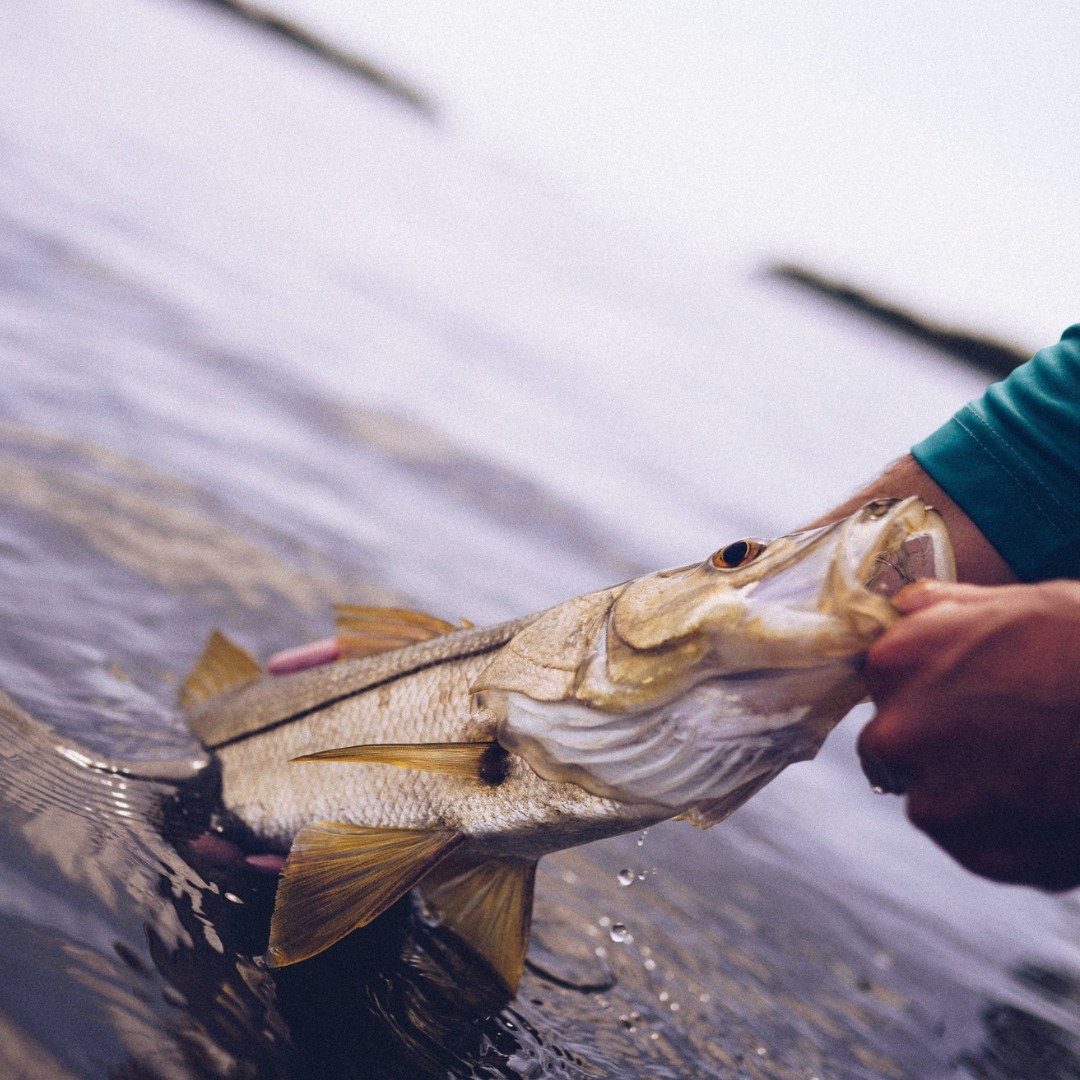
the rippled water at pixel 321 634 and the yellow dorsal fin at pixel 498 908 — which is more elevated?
the yellow dorsal fin at pixel 498 908

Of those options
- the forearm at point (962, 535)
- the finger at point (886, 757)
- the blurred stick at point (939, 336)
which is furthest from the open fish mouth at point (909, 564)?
the blurred stick at point (939, 336)

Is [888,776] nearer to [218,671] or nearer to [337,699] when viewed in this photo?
[337,699]

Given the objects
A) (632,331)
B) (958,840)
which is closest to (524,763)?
(958,840)

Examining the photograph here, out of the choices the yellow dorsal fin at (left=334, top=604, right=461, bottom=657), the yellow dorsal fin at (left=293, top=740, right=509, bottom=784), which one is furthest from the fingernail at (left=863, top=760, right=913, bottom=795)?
the yellow dorsal fin at (left=334, top=604, right=461, bottom=657)

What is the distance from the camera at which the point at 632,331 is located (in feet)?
82.3

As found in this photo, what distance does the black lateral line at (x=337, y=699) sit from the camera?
8.99 feet

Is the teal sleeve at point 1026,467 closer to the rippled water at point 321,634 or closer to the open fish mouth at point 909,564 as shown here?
the open fish mouth at point 909,564

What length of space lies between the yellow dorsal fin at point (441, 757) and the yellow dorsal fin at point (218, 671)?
4.50 ft

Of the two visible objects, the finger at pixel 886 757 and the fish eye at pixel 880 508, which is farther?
the fish eye at pixel 880 508

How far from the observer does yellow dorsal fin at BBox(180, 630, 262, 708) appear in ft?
12.2

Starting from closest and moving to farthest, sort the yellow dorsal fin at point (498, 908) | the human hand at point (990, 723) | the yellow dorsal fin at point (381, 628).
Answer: the human hand at point (990, 723) → the yellow dorsal fin at point (498, 908) → the yellow dorsal fin at point (381, 628)

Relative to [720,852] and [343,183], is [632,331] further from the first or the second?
[720,852]

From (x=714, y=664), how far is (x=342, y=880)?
39.1 inches

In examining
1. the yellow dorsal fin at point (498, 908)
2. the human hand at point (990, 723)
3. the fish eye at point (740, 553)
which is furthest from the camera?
the yellow dorsal fin at point (498, 908)
